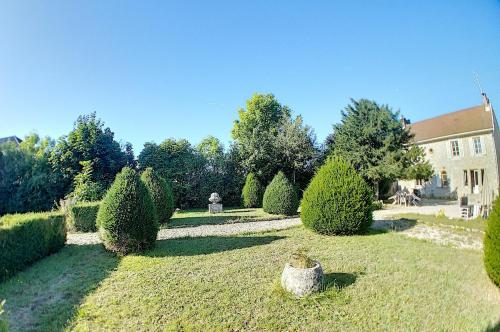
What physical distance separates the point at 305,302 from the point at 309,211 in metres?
4.88

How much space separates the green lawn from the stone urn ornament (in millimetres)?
148

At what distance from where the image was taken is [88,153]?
21.0 m

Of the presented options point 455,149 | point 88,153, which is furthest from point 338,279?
point 455,149

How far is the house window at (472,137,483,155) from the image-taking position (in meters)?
22.2

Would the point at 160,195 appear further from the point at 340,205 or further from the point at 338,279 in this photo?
the point at 338,279

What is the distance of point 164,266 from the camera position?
20.9ft

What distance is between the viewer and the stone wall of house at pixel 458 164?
21.6 m

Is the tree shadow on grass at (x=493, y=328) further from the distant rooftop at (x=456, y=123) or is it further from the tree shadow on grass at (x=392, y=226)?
the distant rooftop at (x=456, y=123)

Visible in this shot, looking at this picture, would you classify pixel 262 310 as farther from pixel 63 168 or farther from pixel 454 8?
pixel 63 168

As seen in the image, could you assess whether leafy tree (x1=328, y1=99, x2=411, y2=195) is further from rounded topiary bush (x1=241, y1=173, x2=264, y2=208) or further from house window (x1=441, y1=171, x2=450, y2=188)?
house window (x1=441, y1=171, x2=450, y2=188)

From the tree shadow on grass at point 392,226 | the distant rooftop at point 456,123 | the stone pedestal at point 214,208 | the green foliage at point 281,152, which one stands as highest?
the distant rooftop at point 456,123

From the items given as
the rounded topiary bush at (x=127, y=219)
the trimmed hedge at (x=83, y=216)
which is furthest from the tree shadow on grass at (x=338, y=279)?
the trimmed hedge at (x=83, y=216)

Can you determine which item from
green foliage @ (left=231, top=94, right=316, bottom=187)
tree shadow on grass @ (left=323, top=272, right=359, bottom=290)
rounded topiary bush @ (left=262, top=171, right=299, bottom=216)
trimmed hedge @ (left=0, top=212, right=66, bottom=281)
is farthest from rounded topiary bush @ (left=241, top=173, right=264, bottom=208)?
tree shadow on grass @ (left=323, top=272, right=359, bottom=290)

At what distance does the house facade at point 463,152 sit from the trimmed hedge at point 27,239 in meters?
22.5
